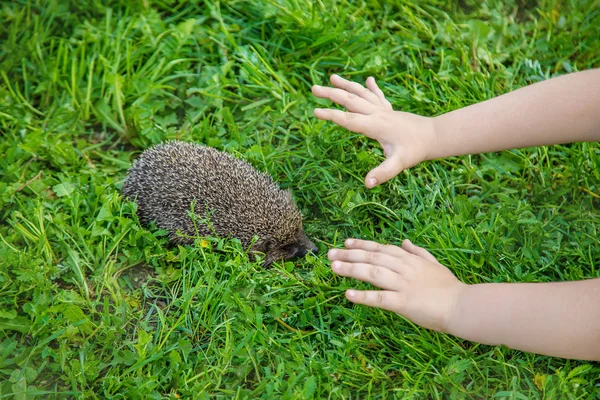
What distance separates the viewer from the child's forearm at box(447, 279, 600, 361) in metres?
3.34

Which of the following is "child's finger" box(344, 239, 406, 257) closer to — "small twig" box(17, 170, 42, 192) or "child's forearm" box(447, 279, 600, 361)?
"child's forearm" box(447, 279, 600, 361)

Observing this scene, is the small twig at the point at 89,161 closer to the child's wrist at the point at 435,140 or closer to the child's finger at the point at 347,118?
the child's finger at the point at 347,118

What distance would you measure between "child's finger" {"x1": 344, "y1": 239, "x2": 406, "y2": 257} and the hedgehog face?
24.2 inches

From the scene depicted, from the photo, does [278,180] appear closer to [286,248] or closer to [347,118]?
[286,248]

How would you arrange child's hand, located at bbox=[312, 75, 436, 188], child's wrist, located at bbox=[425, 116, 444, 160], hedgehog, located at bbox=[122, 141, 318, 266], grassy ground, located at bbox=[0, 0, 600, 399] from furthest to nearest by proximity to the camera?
hedgehog, located at bbox=[122, 141, 318, 266] → child's wrist, located at bbox=[425, 116, 444, 160] → child's hand, located at bbox=[312, 75, 436, 188] → grassy ground, located at bbox=[0, 0, 600, 399]

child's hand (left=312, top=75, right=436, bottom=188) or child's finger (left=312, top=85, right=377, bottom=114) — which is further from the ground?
child's finger (left=312, top=85, right=377, bottom=114)

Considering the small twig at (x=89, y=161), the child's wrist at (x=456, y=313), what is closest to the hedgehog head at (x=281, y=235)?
the child's wrist at (x=456, y=313)

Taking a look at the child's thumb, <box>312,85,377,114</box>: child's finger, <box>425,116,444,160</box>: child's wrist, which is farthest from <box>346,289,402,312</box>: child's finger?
<box>312,85,377,114</box>: child's finger

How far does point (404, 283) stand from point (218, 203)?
150 cm

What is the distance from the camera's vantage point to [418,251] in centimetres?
Answer: 389

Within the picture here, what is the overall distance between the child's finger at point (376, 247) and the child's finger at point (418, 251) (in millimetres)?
156

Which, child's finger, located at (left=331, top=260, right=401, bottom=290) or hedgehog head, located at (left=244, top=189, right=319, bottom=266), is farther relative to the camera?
hedgehog head, located at (left=244, top=189, right=319, bottom=266)

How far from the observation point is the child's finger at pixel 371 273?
3580 mm

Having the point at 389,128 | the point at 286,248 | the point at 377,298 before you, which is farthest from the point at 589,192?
the point at 286,248
